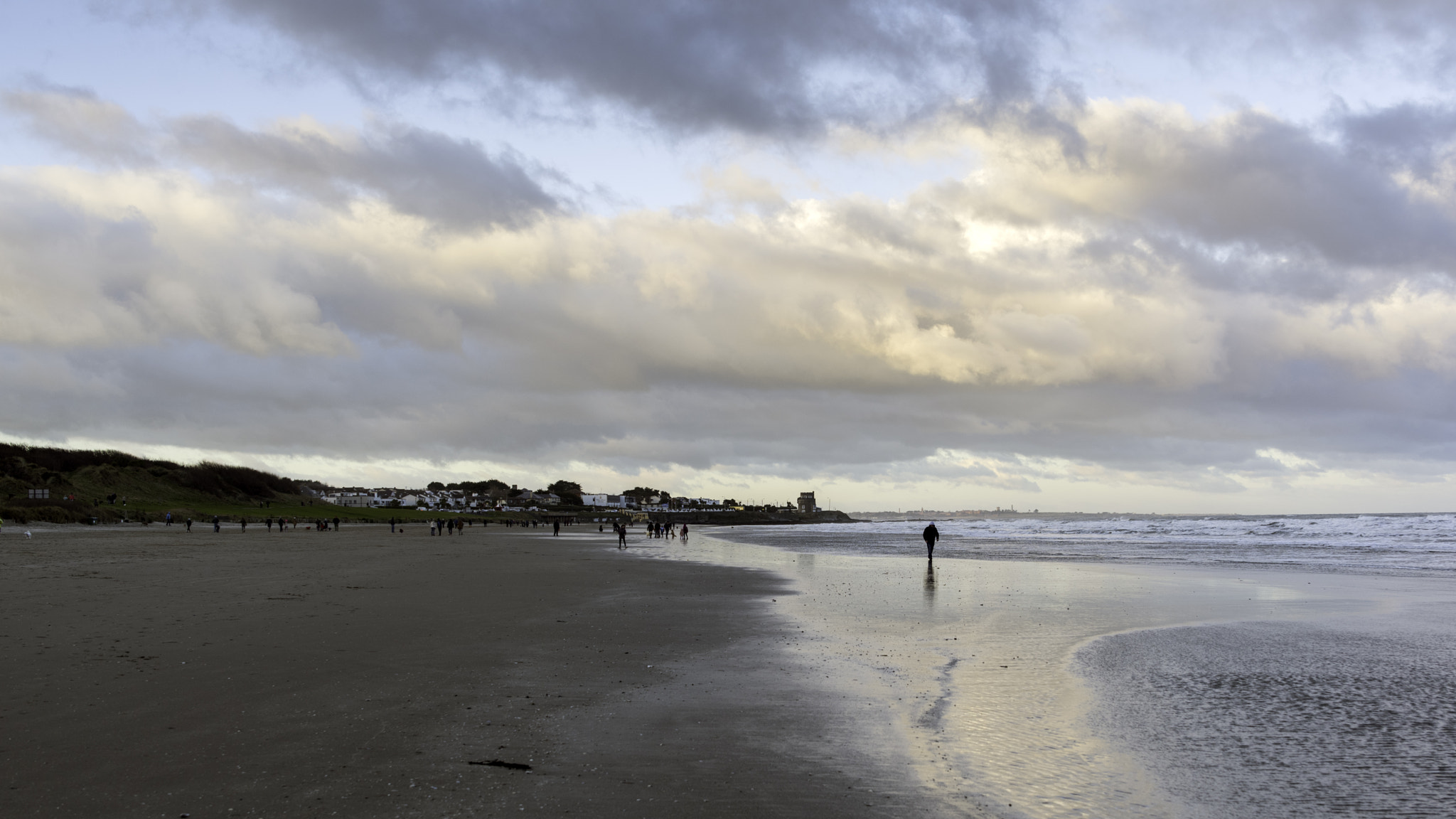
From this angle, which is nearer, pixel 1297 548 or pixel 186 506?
pixel 1297 548

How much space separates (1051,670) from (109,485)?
132 metres

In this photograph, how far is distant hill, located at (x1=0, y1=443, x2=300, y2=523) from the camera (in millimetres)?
77875

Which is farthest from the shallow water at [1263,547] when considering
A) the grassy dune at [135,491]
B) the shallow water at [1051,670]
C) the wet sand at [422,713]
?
the grassy dune at [135,491]

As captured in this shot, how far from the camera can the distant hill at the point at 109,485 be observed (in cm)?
7788

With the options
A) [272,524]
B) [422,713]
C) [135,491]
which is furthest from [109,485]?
[422,713]

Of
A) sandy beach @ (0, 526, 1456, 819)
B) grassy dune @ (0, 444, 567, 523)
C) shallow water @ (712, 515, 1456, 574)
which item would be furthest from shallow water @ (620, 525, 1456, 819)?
grassy dune @ (0, 444, 567, 523)

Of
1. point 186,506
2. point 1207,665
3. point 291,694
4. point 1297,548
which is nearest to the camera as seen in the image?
point 291,694

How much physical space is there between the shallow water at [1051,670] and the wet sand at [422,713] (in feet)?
2.31

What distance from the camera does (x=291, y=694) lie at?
9500 millimetres

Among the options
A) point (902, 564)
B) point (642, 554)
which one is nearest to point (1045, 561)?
point (902, 564)

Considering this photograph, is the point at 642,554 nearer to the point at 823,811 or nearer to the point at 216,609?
the point at 216,609

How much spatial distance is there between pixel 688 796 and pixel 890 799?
5.20 feet

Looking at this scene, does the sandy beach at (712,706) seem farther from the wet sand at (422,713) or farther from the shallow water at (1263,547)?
the shallow water at (1263,547)

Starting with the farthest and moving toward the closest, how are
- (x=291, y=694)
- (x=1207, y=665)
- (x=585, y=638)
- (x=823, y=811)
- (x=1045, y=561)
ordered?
1. (x=1045, y=561)
2. (x=585, y=638)
3. (x=1207, y=665)
4. (x=291, y=694)
5. (x=823, y=811)
